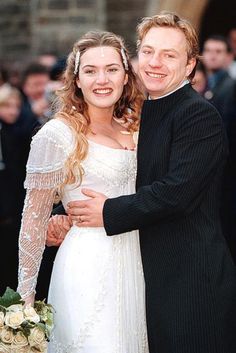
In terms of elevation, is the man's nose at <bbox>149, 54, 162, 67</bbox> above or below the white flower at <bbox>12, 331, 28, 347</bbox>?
above

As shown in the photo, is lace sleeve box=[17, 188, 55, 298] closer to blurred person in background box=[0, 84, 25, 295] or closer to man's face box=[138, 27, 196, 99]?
man's face box=[138, 27, 196, 99]

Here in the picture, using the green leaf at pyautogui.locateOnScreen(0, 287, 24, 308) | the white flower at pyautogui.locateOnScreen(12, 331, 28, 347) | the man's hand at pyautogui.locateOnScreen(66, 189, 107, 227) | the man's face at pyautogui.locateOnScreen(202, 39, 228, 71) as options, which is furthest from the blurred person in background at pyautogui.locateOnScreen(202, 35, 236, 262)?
the white flower at pyautogui.locateOnScreen(12, 331, 28, 347)

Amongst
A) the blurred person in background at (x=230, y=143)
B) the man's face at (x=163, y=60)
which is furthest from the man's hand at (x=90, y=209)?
the blurred person in background at (x=230, y=143)

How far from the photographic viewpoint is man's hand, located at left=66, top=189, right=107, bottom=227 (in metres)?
4.66

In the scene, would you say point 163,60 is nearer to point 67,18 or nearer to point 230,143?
point 230,143

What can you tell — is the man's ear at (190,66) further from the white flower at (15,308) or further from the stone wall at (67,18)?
the stone wall at (67,18)

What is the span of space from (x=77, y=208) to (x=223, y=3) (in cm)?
1277

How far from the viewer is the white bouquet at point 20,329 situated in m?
4.39

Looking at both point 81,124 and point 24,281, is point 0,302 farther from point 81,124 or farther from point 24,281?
point 81,124

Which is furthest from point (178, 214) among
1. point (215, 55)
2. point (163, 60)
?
point (215, 55)

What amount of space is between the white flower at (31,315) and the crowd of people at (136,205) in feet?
0.89

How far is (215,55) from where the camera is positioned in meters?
10.3

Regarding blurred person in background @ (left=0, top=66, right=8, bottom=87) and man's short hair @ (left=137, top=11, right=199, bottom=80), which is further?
blurred person in background @ (left=0, top=66, right=8, bottom=87)

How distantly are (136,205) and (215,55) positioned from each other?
596 cm
